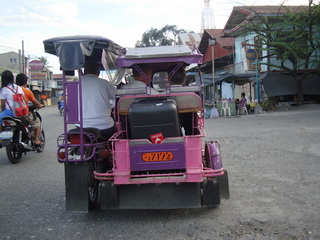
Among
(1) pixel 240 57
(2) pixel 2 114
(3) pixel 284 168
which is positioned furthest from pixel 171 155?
(1) pixel 240 57

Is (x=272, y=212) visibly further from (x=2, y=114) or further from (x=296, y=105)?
(x=296, y=105)

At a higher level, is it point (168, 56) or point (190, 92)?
point (168, 56)

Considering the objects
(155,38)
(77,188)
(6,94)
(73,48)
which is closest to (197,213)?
(77,188)

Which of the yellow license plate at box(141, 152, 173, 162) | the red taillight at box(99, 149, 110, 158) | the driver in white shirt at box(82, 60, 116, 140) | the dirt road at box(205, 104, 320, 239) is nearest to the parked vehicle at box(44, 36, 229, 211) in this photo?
the yellow license plate at box(141, 152, 173, 162)

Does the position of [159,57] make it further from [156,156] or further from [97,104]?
[156,156]

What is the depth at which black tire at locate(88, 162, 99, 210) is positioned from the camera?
4023 millimetres

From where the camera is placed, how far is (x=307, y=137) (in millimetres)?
9633

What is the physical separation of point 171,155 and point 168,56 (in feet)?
3.70

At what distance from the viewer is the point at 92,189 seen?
4.18 metres

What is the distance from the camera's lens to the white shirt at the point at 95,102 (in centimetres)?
440

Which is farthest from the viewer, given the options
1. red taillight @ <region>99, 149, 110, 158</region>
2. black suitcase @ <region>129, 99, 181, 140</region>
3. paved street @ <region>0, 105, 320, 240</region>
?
red taillight @ <region>99, 149, 110, 158</region>

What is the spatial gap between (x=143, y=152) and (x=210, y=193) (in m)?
0.85

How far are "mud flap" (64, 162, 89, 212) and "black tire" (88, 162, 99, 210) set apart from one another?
9 cm

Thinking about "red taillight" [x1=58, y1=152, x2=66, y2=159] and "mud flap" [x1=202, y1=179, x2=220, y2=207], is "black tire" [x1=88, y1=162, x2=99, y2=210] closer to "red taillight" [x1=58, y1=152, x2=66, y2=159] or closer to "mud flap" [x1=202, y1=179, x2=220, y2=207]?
"red taillight" [x1=58, y1=152, x2=66, y2=159]
